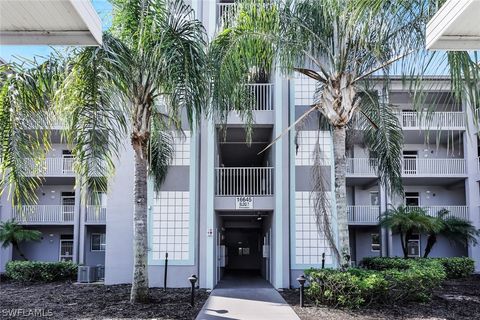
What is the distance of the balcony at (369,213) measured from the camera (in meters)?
21.9

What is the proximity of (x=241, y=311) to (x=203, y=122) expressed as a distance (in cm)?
719

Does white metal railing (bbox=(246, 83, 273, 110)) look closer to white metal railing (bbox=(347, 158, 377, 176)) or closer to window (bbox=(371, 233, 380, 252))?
white metal railing (bbox=(347, 158, 377, 176))

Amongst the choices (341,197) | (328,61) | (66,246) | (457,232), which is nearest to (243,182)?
(341,197)

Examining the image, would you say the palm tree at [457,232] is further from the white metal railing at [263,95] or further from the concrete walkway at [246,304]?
the white metal railing at [263,95]

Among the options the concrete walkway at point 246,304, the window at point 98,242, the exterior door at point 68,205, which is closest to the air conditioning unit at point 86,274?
the concrete walkway at point 246,304

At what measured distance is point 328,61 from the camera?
12.3 meters

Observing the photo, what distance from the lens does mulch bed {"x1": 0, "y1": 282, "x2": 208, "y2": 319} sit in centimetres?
1023

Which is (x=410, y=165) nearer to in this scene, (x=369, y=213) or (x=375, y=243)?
(x=369, y=213)

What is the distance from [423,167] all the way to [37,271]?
1890 cm

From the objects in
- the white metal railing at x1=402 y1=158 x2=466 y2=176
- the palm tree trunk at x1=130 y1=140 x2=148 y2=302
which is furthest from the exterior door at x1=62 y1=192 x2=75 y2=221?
the white metal railing at x1=402 y1=158 x2=466 y2=176

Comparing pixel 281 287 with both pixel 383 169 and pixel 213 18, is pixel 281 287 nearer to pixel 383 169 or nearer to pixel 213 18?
pixel 383 169

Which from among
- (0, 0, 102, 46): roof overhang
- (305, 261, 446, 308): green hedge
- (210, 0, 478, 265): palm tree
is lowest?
(305, 261, 446, 308): green hedge

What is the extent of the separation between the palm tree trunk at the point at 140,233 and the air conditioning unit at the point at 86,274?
705 centimetres

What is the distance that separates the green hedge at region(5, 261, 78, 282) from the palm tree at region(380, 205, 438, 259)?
47.8 ft
